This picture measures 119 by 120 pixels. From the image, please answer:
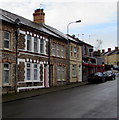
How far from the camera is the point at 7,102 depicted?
14.5 meters

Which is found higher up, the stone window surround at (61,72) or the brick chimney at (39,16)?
the brick chimney at (39,16)

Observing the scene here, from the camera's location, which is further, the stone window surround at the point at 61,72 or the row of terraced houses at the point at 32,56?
the stone window surround at the point at 61,72

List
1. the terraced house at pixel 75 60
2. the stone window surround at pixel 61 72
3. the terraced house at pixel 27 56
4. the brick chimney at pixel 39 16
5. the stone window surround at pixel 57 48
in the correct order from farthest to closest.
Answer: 1. the terraced house at pixel 75 60
2. the brick chimney at pixel 39 16
3. the stone window surround at pixel 61 72
4. the stone window surround at pixel 57 48
5. the terraced house at pixel 27 56

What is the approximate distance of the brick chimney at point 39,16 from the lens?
31.4 meters

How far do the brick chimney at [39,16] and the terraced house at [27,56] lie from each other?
5006 millimetres

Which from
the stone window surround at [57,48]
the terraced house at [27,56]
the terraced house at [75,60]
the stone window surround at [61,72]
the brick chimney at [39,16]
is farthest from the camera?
the terraced house at [75,60]

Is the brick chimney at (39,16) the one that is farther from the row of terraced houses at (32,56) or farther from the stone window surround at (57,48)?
the stone window surround at (57,48)

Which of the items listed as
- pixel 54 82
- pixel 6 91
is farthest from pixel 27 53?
pixel 54 82

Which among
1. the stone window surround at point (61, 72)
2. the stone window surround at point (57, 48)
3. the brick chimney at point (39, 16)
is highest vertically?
the brick chimney at point (39, 16)

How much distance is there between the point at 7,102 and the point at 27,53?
8337 mm

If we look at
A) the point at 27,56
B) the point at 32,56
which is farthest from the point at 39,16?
the point at 27,56

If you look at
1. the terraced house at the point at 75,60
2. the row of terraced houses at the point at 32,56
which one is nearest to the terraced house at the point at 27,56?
the row of terraced houses at the point at 32,56

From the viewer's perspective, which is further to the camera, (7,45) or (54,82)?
(54,82)

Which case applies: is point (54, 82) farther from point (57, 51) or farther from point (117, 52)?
point (117, 52)
